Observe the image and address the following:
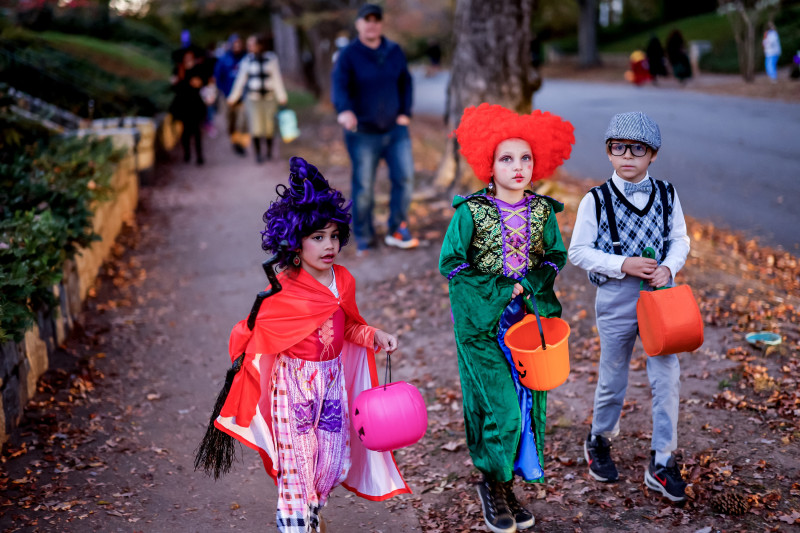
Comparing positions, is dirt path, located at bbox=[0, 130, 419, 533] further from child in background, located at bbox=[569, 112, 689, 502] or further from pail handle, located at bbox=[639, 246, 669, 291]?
pail handle, located at bbox=[639, 246, 669, 291]

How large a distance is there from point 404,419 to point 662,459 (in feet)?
5.19

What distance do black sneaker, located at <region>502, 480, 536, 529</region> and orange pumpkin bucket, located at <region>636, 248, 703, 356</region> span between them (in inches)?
→ 41.2

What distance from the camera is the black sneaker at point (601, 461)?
428cm

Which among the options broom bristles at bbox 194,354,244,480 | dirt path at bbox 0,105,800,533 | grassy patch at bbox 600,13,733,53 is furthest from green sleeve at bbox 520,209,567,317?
grassy patch at bbox 600,13,733,53

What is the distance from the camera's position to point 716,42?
31.9 m

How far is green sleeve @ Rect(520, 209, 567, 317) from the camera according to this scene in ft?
12.3

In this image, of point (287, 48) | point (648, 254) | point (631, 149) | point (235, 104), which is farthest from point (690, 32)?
point (648, 254)

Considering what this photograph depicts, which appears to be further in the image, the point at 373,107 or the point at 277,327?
the point at 373,107

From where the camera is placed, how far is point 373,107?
318 inches

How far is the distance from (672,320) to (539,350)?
2.34 ft

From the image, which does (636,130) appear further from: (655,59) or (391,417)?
(655,59)

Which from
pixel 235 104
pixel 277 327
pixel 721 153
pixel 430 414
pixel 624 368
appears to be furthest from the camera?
pixel 235 104

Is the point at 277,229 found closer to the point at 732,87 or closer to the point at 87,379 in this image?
the point at 87,379

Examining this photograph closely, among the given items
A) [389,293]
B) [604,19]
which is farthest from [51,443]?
[604,19]
